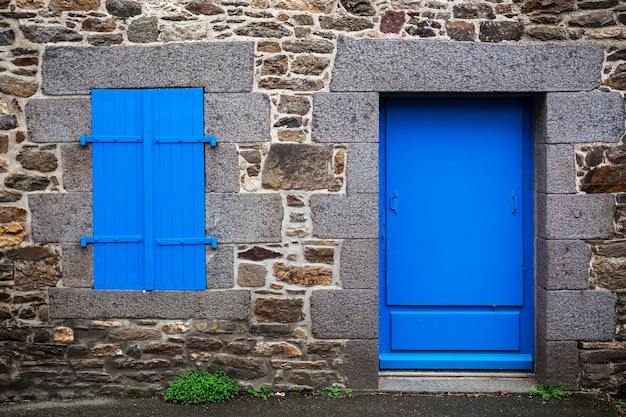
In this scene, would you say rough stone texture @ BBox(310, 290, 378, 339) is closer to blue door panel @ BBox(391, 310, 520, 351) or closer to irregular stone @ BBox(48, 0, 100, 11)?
blue door panel @ BBox(391, 310, 520, 351)

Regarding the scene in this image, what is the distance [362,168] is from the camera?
4500 millimetres

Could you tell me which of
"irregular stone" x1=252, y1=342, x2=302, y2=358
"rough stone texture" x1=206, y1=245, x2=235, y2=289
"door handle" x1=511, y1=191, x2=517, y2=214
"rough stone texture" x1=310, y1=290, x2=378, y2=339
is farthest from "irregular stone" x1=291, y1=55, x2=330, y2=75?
"irregular stone" x1=252, y1=342, x2=302, y2=358

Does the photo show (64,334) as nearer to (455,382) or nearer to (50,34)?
(50,34)

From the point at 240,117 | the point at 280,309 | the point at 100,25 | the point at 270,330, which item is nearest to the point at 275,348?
the point at 270,330

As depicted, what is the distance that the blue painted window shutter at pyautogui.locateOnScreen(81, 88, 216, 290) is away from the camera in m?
4.50

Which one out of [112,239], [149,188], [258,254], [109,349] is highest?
[149,188]

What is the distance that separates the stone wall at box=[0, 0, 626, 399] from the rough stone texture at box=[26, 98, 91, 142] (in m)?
0.01

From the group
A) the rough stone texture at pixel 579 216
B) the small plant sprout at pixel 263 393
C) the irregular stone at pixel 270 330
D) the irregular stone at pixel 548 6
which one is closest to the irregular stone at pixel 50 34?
the irregular stone at pixel 270 330

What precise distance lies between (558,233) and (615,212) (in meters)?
0.44

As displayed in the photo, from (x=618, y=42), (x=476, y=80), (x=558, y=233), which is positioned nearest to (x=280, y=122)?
(x=476, y=80)

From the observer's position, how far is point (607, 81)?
4.48m

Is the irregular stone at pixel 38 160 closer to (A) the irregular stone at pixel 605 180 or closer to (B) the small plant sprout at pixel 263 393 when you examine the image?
(B) the small plant sprout at pixel 263 393

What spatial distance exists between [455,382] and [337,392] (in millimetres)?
906

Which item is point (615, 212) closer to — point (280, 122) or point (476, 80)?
point (476, 80)
